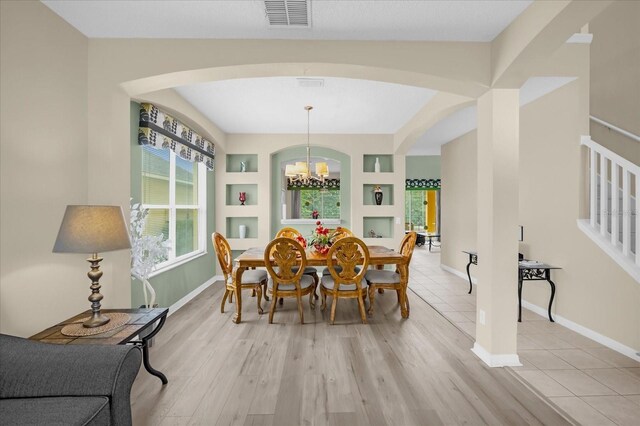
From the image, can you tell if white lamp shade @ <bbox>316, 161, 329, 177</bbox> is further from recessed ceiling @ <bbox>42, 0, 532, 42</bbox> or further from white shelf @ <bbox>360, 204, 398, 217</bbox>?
recessed ceiling @ <bbox>42, 0, 532, 42</bbox>

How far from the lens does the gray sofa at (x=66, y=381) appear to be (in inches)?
50.6

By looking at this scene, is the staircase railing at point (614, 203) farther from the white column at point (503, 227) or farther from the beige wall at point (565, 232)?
the white column at point (503, 227)

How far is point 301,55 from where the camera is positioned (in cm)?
252

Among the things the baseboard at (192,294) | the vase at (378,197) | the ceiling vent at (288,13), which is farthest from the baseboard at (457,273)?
the ceiling vent at (288,13)

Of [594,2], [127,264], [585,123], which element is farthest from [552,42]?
[127,264]

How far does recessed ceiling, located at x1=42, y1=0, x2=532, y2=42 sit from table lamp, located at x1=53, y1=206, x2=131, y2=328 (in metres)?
1.42

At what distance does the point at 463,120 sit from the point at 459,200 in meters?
1.72

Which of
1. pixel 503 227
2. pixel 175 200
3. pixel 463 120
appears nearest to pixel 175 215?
pixel 175 200

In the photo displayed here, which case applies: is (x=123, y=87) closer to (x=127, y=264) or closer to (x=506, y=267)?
(x=127, y=264)

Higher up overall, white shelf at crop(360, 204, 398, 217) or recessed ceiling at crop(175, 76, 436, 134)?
recessed ceiling at crop(175, 76, 436, 134)

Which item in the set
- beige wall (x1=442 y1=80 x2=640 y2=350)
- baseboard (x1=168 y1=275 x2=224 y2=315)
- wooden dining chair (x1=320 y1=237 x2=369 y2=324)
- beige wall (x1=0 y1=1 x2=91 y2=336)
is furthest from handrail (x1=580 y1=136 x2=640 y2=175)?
baseboard (x1=168 y1=275 x2=224 y2=315)

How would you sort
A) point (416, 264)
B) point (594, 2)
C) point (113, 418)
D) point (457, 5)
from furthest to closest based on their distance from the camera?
point (416, 264), point (457, 5), point (594, 2), point (113, 418)

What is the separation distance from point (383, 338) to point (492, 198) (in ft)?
5.46

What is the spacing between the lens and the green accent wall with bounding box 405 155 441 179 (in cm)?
904
